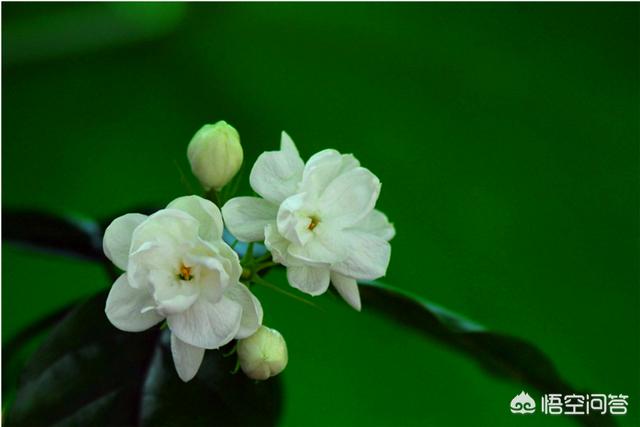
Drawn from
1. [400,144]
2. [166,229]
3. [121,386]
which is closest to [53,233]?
[121,386]

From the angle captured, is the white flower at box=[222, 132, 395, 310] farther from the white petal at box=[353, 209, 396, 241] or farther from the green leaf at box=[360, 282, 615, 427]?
the green leaf at box=[360, 282, 615, 427]

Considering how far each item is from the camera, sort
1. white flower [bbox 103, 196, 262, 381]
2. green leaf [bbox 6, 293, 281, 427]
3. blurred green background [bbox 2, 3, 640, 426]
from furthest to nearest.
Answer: blurred green background [bbox 2, 3, 640, 426] < green leaf [bbox 6, 293, 281, 427] < white flower [bbox 103, 196, 262, 381]

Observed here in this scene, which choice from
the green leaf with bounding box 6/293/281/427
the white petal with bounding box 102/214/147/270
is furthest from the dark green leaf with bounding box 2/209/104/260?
the white petal with bounding box 102/214/147/270

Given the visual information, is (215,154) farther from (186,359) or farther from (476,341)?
(476,341)

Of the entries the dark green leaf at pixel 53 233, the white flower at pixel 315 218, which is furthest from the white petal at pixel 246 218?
the dark green leaf at pixel 53 233

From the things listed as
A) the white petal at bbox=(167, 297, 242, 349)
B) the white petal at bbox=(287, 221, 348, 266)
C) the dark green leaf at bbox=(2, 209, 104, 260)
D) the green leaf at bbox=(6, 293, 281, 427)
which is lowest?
the green leaf at bbox=(6, 293, 281, 427)

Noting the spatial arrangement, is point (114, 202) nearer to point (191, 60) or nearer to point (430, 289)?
point (191, 60)
